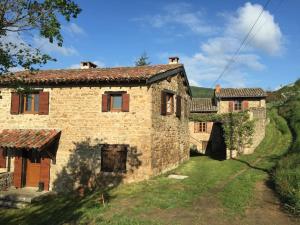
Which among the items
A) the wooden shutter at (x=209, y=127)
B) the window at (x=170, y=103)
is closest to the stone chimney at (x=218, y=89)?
the wooden shutter at (x=209, y=127)

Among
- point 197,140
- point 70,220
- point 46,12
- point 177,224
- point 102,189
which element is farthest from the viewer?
point 197,140

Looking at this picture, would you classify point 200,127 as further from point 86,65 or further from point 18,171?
point 18,171

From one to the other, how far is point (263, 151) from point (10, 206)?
1701cm

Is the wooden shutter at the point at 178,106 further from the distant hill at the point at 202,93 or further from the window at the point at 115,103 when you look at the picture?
the distant hill at the point at 202,93

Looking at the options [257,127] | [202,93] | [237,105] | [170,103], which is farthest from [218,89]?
[202,93]

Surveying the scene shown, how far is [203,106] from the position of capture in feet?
115

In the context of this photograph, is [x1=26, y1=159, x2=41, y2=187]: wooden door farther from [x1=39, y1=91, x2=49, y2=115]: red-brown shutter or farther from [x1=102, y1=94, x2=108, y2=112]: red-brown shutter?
[x1=102, y1=94, x2=108, y2=112]: red-brown shutter

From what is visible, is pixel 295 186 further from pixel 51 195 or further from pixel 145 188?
pixel 51 195

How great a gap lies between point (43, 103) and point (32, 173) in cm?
422

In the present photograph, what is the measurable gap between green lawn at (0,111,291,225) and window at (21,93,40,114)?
5415 mm

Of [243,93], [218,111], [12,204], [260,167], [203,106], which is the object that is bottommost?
[12,204]

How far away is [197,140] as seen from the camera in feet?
105

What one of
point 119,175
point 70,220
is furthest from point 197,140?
point 70,220

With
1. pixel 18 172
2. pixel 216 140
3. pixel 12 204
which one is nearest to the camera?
pixel 12 204
